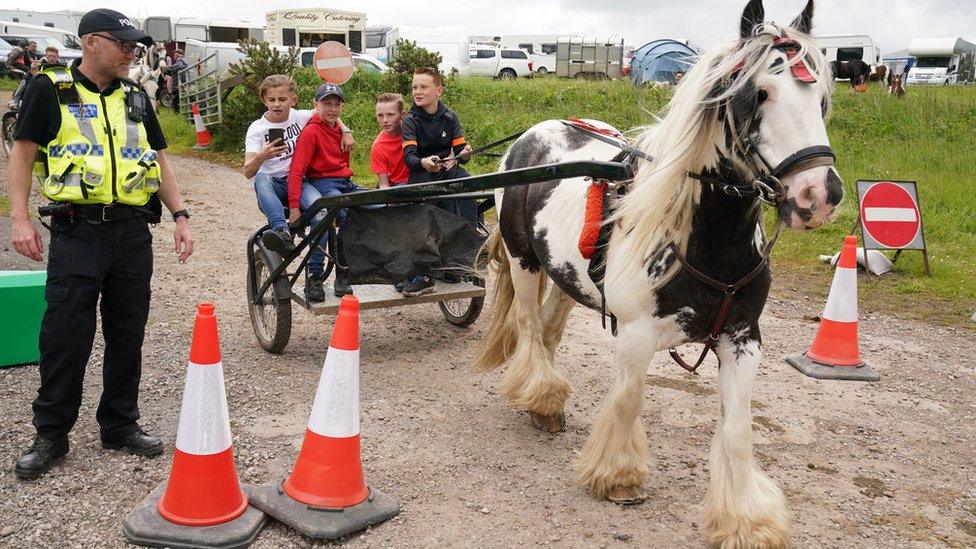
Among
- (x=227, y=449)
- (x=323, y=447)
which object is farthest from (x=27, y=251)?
(x=323, y=447)

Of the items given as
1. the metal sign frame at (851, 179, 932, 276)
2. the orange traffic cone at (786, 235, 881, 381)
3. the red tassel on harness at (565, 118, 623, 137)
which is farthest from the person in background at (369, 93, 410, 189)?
the metal sign frame at (851, 179, 932, 276)

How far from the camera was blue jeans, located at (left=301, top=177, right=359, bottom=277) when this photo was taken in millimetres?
5516

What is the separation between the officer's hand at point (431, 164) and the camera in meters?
5.66

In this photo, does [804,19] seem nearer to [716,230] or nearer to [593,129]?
[716,230]

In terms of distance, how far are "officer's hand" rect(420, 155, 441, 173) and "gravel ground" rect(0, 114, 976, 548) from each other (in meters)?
1.25

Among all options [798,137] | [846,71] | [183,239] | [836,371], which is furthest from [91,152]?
[846,71]

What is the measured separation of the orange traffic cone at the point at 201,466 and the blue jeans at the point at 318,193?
2131mm

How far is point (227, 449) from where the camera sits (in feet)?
10.6

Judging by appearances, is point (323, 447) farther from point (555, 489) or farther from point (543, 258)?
point (543, 258)

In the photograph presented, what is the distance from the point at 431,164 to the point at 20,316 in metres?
2.70

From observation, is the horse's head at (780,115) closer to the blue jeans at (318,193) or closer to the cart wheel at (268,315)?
the blue jeans at (318,193)

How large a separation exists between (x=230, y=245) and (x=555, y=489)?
6.14m

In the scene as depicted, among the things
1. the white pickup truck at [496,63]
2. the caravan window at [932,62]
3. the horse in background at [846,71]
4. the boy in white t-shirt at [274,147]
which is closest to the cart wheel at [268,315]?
the boy in white t-shirt at [274,147]

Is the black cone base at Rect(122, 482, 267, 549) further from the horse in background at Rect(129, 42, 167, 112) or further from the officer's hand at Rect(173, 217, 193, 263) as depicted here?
the horse in background at Rect(129, 42, 167, 112)
